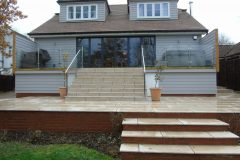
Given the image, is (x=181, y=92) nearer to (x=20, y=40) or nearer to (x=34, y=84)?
(x=34, y=84)

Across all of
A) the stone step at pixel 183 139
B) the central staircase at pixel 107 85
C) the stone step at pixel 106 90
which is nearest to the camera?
the stone step at pixel 183 139

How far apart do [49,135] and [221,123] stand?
4726 millimetres

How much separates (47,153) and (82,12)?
15.8m

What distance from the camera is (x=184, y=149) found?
6.33m

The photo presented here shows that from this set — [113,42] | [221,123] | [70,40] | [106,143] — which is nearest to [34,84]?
[70,40]

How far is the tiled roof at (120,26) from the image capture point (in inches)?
709

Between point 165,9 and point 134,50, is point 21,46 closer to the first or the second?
point 134,50

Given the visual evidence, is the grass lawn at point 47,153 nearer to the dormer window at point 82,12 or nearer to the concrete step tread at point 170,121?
the concrete step tread at point 170,121

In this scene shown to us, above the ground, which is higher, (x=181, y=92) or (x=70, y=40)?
(x=70, y=40)

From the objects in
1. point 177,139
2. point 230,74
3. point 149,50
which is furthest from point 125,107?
point 230,74

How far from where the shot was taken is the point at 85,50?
1911cm

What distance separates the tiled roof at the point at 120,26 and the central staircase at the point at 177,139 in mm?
10728

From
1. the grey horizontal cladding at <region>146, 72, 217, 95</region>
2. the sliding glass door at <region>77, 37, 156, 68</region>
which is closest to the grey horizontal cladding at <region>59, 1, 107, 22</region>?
the sliding glass door at <region>77, 37, 156, 68</region>

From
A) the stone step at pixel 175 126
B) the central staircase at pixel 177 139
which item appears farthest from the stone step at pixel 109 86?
the stone step at pixel 175 126
